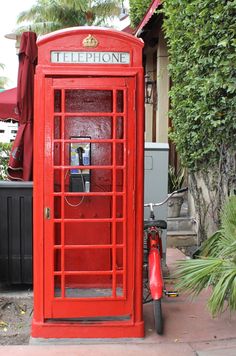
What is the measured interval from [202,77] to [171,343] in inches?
124

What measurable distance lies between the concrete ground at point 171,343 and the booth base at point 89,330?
50 mm

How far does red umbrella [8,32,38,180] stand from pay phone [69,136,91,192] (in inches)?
41.3

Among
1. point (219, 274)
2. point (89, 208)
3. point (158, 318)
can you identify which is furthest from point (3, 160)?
point (219, 274)

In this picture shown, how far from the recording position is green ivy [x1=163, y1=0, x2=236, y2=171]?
15.9 ft

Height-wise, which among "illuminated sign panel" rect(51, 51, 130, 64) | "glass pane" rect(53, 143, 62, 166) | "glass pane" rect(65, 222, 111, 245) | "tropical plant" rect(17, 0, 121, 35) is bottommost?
"glass pane" rect(65, 222, 111, 245)

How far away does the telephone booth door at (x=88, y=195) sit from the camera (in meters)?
3.95

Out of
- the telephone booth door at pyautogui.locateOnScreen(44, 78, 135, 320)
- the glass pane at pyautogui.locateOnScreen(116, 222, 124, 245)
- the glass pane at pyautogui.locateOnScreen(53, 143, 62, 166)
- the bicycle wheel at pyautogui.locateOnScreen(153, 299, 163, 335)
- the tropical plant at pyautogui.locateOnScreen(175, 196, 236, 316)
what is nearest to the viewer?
the tropical plant at pyautogui.locateOnScreen(175, 196, 236, 316)

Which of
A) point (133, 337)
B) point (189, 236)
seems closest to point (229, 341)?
point (133, 337)

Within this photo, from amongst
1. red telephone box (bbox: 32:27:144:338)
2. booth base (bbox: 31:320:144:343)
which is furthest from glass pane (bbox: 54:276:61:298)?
booth base (bbox: 31:320:144:343)

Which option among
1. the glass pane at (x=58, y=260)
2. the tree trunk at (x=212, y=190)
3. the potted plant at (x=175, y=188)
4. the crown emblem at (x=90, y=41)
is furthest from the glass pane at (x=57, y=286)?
the potted plant at (x=175, y=188)

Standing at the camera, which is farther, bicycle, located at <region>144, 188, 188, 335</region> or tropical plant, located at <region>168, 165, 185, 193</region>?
tropical plant, located at <region>168, 165, 185, 193</region>

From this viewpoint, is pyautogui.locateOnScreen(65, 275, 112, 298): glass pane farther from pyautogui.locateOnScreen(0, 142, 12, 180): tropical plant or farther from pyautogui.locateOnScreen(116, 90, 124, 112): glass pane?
pyautogui.locateOnScreen(0, 142, 12, 180): tropical plant

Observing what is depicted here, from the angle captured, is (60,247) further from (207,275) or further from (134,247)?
(207,275)

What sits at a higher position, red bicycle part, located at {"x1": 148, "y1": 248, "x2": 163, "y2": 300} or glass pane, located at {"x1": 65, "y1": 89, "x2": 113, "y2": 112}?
glass pane, located at {"x1": 65, "y1": 89, "x2": 113, "y2": 112}
